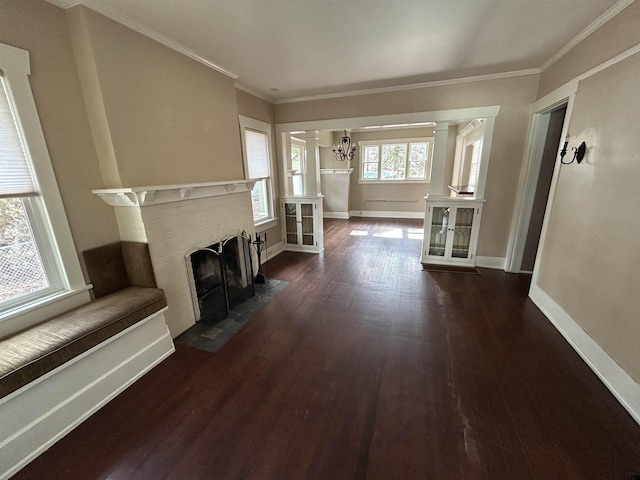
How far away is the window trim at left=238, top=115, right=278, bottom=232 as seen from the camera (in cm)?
366

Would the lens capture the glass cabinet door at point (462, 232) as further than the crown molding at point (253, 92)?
Yes

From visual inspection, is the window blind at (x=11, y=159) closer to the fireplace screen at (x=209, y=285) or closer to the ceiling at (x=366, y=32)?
the ceiling at (x=366, y=32)

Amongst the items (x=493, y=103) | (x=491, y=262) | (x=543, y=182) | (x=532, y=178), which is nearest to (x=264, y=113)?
(x=493, y=103)

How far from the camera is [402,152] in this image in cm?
760

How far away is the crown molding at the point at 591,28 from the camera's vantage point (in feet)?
6.23

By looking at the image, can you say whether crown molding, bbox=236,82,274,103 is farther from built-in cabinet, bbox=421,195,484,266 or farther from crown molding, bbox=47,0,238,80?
built-in cabinet, bbox=421,195,484,266

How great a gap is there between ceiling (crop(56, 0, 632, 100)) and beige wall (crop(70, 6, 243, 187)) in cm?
16

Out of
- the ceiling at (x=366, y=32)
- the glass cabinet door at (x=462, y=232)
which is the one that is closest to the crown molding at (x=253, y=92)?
the ceiling at (x=366, y=32)

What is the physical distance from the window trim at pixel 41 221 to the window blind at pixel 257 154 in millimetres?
2317

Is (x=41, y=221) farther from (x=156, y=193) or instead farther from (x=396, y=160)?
(x=396, y=160)

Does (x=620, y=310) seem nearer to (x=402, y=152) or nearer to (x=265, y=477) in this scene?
(x=265, y=477)

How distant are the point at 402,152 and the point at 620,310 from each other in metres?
6.61

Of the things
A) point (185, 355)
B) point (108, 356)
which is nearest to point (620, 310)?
point (185, 355)

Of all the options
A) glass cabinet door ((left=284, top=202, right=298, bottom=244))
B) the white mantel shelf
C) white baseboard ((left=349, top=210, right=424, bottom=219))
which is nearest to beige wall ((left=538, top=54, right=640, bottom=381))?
the white mantel shelf
